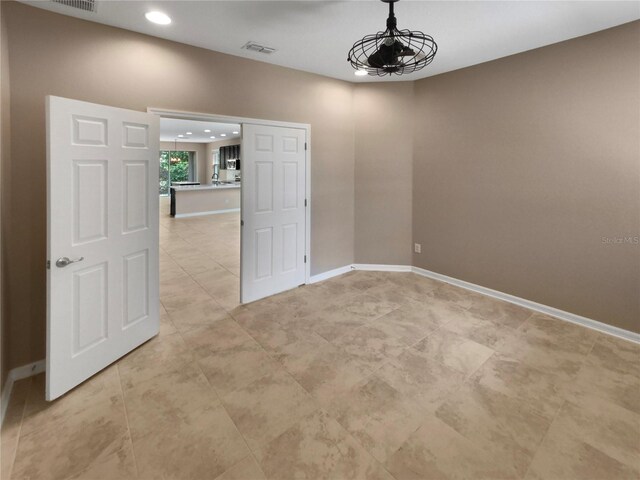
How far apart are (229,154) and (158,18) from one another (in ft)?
38.9

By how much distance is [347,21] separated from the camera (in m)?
2.69

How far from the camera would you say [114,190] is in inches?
95.5

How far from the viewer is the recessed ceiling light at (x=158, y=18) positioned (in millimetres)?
2547

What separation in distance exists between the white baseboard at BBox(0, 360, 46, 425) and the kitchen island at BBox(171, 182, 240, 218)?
7.90 metres

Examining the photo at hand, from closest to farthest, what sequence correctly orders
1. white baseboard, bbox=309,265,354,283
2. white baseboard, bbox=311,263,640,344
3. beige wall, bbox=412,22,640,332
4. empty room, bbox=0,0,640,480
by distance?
empty room, bbox=0,0,640,480
beige wall, bbox=412,22,640,332
white baseboard, bbox=311,263,640,344
white baseboard, bbox=309,265,354,283

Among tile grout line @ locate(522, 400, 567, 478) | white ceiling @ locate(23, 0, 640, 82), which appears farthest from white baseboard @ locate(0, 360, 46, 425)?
tile grout line @ locate(522, 400, 567, 478)

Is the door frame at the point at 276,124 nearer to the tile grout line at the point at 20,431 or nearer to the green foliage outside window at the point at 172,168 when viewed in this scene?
the tile grout line at the point at 20,431

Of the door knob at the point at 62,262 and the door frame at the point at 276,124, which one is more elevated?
the door frame at the point at 276,124

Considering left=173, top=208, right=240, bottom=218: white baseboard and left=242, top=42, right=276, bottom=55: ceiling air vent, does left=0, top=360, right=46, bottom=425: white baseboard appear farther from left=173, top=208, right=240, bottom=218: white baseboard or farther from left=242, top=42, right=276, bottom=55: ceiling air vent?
left=173, top=208, right=240, bottom=218: white baseboard

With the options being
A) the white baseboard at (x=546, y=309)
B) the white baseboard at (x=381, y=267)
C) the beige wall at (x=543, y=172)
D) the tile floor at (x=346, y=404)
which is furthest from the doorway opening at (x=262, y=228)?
the white baseboard at (x=546, y=309)

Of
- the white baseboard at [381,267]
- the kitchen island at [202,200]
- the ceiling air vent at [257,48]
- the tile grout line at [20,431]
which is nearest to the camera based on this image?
the tile grout line at [20,431]

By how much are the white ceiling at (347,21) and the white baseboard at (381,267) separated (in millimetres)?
2761

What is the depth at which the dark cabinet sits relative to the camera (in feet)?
44.4

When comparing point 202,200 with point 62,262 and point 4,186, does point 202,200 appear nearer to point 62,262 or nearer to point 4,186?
point 4,186
